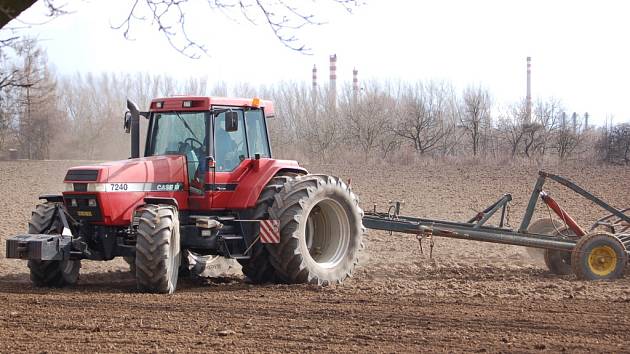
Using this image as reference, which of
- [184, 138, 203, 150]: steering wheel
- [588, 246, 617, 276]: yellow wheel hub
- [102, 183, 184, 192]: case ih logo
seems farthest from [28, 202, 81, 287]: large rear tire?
[588, 246, 617, 276]: yellow wheel hub

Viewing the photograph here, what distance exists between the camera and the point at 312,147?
37.8 m

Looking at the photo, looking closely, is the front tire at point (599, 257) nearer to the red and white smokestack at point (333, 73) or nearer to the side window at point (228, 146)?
the side window at point (228, 146)

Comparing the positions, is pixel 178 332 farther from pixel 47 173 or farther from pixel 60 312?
pixel 47 173

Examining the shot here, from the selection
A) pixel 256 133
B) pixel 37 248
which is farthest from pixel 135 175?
pixel 256 133

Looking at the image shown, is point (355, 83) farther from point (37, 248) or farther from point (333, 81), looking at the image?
point (37, 248)

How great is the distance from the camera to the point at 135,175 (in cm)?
925

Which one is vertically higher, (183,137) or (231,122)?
(231,122)

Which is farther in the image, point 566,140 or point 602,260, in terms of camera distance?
point 566,140

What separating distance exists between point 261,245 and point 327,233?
111 cm

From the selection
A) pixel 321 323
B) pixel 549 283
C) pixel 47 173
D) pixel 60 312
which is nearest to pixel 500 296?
pixel 549 283

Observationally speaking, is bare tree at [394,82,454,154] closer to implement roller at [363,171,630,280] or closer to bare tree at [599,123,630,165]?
bare tree at [599,123,630,165]

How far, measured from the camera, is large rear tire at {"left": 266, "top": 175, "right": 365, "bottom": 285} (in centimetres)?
955

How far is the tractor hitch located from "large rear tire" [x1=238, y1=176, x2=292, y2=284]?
2123 millimetres

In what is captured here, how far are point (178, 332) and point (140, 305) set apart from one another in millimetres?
1422
